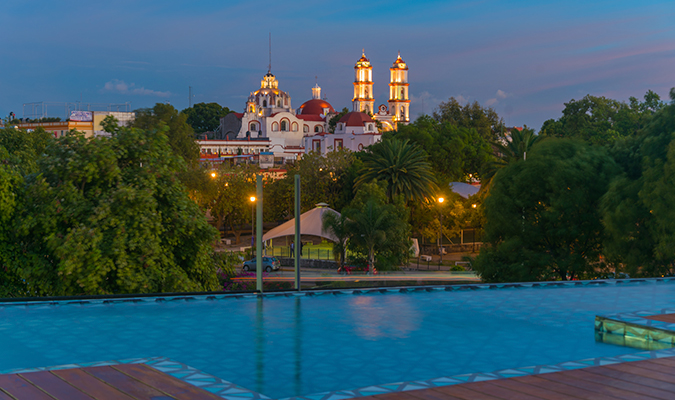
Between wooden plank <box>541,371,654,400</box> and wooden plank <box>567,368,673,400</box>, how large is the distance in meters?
0.02

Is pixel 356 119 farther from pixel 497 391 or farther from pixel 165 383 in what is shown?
pixel 497 391

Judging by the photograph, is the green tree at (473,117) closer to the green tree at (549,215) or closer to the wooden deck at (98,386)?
the green tree at (549,215)

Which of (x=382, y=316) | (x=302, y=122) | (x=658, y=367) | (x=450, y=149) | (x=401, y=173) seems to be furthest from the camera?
(x=302, y=122)

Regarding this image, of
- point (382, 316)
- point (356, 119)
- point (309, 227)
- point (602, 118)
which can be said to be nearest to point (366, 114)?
point (356, 119)

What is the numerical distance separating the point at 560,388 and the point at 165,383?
258 centimetres

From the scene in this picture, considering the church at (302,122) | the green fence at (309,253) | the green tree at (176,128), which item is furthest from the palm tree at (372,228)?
the church at (302,122)

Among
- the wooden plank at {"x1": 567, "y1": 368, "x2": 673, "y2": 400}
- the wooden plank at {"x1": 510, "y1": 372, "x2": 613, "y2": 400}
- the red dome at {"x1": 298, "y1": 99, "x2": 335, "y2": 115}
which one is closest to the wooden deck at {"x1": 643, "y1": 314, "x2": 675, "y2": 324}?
the wooden plank at {"x1": 567, "y1": 368, "x2": 673, "y2": 400}

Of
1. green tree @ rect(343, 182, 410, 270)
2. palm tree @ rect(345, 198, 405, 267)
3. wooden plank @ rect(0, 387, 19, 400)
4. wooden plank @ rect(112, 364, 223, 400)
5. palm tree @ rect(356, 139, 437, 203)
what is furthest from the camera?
palm tree @ rect(356, 139, 437, 203)

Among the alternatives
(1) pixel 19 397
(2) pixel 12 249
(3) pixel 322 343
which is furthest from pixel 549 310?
(2) pixel 12 249

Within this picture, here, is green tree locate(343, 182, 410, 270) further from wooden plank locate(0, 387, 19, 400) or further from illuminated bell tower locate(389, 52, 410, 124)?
illuminated bell tower locate(389, 52, 410, 124)

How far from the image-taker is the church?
10119 centimetres

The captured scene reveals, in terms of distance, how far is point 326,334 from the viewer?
6.38 m

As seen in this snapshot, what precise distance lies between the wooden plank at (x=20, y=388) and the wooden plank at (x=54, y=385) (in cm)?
4

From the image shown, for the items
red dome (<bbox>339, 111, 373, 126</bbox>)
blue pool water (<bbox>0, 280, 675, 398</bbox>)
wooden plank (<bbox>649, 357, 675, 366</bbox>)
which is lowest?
blue pool water (<bbox>0, 280, 675, 398</bbox>)
